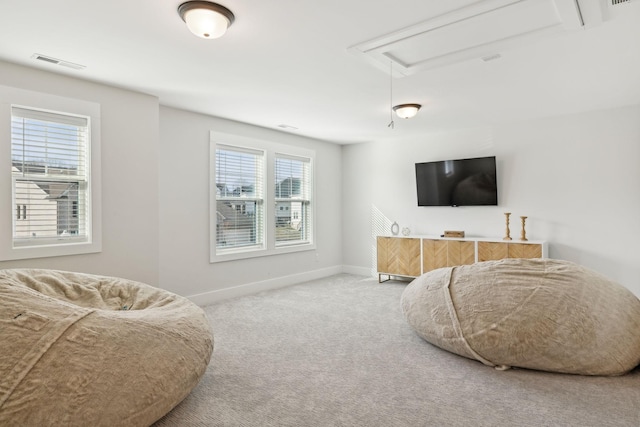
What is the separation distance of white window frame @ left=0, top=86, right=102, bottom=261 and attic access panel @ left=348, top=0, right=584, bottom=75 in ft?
8.42

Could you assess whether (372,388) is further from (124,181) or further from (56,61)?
(56,61)

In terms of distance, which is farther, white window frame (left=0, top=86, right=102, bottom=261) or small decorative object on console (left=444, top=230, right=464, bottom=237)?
small decorative object on console (left=444, top=230, right=464, bottom=237)

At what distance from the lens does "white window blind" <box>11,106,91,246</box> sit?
3.19 metres

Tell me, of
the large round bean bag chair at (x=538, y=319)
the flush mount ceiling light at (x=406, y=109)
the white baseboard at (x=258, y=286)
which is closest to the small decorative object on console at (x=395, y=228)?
the white baseboard at (x=258, y=286)

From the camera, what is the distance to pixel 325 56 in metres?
3.01

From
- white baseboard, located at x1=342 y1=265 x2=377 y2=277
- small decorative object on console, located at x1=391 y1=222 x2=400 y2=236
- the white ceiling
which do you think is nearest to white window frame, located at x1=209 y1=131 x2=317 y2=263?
the white ceiling

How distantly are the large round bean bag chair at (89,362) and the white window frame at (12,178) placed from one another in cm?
90

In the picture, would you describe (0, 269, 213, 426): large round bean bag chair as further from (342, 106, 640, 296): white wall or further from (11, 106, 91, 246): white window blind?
(342, 106, 640, 296): white wall

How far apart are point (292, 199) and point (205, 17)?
402 centimetres

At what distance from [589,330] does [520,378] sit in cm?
57

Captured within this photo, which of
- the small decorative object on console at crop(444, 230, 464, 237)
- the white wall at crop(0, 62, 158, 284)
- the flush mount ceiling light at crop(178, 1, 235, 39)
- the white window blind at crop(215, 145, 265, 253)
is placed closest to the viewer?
the flush mount ceiling light at crop(178, 1, 235, 39)

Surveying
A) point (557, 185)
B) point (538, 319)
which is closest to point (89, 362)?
point (538, 319)

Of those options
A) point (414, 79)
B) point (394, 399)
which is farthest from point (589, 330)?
point (414, 79)

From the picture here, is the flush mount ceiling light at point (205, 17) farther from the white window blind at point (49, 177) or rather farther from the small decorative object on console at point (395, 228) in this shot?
the small decorative object on console at point (395, 228)
